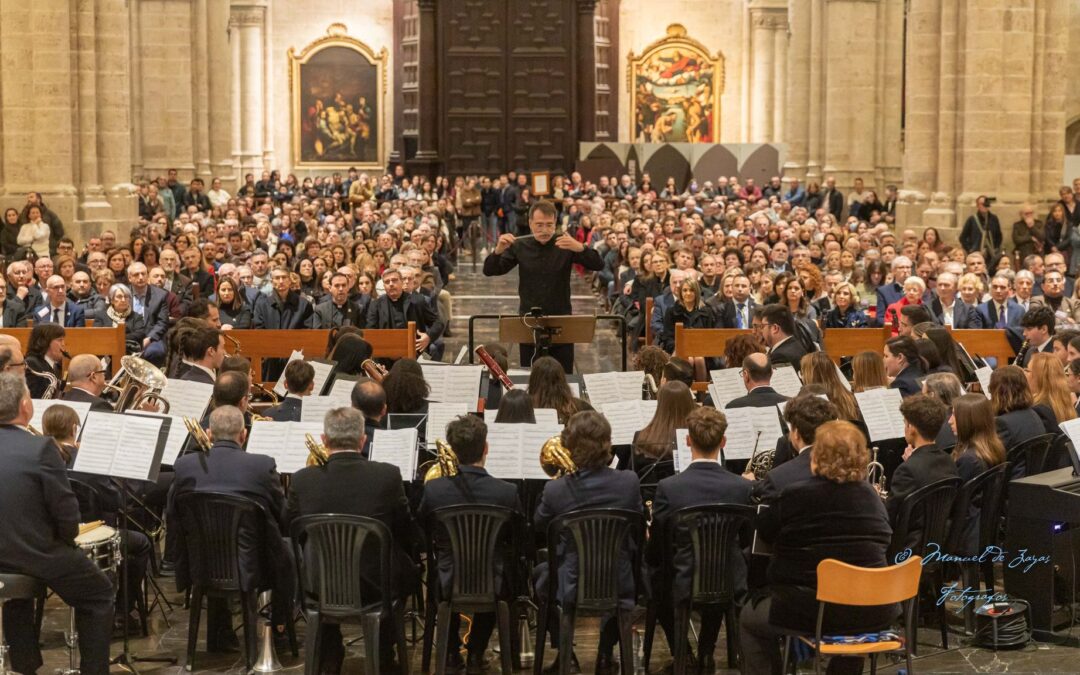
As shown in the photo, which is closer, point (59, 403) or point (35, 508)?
point (35, 508)

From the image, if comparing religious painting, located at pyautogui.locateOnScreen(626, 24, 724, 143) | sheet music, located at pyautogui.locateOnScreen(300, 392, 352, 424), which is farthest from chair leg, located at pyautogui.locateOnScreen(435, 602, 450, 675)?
religious painting, located at pyautogui.locateOnScreen(626, 24, 724, 143)

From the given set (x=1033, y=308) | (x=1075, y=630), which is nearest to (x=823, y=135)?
(x=1033, y=308)

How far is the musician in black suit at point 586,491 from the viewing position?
7.71 metres

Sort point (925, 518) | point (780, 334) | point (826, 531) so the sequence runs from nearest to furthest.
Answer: point (826, 531) < point (925, 518) < point (780, 334)

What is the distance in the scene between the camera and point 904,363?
10625 millimetres

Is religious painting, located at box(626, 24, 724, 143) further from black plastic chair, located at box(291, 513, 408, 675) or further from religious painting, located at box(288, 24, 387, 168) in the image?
black plastic chair, located at box(291, 513, 408, 675)

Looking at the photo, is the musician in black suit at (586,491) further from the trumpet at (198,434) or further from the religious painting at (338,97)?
the religious painting at (338,97)

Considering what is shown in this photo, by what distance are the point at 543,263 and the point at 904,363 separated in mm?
3219

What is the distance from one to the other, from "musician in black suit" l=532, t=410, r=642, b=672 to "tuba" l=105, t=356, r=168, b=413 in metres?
3.01

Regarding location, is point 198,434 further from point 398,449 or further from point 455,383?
point 455,383

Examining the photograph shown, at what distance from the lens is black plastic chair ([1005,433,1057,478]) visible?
354 inches

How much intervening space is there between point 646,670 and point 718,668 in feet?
1.31

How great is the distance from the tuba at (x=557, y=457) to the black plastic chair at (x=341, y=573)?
3.35ft

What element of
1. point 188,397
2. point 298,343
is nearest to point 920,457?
point 188,397
